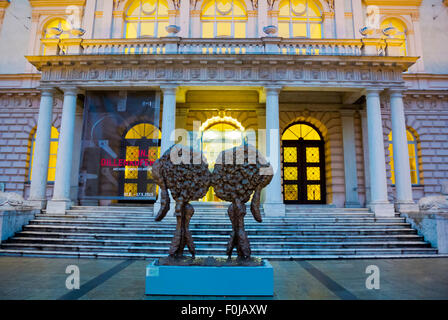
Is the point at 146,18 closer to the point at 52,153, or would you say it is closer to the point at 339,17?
the point at 52,153

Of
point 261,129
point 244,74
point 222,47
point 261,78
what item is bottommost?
point 261,129

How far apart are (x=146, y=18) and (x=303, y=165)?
41.1 ft

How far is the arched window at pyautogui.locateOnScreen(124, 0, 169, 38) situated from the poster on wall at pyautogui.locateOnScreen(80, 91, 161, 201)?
5299 mm

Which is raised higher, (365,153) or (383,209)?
(365,153)

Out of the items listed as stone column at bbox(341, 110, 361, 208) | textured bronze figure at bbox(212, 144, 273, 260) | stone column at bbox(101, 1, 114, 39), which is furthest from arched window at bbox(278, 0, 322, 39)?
textured bronze figure at bbox(212, 144, 273, 260)

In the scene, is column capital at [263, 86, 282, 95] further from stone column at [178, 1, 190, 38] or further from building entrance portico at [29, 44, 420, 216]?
stone column at [178, 1, 190, 38]

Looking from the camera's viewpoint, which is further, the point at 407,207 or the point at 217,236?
the point at 407,207

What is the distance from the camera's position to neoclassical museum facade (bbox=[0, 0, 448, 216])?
1187 centimetres

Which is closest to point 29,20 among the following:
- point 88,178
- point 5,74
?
point 5,74

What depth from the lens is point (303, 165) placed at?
1546 centimetres

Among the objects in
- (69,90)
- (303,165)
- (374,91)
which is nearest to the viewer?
(374,91)

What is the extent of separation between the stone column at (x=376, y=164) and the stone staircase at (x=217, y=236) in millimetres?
487

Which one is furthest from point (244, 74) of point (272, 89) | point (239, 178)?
point (239, 178)

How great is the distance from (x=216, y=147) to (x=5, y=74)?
13.0 m
